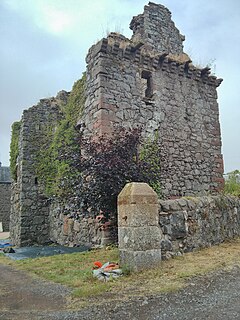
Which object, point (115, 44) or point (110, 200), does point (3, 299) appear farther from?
point (115, 44)

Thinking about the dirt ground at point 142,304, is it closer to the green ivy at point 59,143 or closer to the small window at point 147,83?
the green ivy at point 59,143

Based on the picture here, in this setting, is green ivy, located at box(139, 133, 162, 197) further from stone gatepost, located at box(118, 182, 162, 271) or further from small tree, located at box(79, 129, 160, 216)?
stone gatepost, located at box(118, 182, 162, 271)

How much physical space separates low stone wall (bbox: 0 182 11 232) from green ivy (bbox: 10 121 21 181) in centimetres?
1299

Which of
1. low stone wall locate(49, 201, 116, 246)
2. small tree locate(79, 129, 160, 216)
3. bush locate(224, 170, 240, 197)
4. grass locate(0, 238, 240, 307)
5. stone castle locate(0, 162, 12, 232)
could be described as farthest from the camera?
stone castle locate(0, 162, 12, 232)

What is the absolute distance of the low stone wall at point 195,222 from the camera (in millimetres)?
5668

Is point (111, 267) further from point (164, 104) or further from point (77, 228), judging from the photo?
point (164, 104)

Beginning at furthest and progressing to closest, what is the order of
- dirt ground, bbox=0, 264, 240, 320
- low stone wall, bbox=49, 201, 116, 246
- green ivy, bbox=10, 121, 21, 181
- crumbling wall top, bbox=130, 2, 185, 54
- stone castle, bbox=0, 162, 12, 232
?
stone castle, bbox=0, 162, 12, 232, green ivy, bbox=10, 121, 21, 181, crumbling wall top, bbox=130, 2, 185, 54, low stone wall, bbox=49, 201, 116, 246, dirt ground, bbox=0, 264, 240, 320

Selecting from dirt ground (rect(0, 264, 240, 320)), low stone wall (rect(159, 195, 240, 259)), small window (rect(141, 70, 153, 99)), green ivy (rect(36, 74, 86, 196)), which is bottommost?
dirt ground (rect(0, 264, 240, 320))

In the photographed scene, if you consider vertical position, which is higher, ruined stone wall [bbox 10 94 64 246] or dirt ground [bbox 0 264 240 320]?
ruined stone wall [bbox 10 94 64 246]

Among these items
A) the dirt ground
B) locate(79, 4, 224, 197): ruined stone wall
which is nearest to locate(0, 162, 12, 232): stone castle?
locate(79, 4, 224, 197): ruined stone wall

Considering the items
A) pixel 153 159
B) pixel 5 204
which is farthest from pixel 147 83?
pixel 5 204

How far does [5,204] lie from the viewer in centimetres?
2473

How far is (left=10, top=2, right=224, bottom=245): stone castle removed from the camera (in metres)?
9.00

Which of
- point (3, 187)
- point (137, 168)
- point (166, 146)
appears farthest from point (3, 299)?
point (3, 187)
